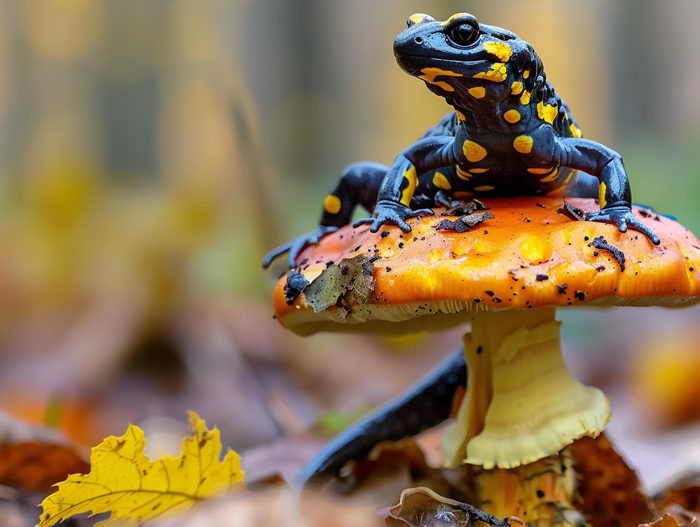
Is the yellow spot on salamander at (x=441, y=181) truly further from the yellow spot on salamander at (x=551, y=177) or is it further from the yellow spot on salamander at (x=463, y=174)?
the yellow spot on salamander at (x=551, y=177)

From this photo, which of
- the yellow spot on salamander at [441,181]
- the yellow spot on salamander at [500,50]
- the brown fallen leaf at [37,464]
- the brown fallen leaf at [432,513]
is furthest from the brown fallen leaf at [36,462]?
the yellow spot on salamander at [500,50]

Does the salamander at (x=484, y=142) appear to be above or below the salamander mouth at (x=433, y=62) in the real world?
below

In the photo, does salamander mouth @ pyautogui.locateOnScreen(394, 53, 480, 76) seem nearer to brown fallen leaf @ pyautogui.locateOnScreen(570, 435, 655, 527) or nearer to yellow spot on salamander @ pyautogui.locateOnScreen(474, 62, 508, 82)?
yellow spot on salamander @ pyautogui.locateOnScreen(474, 62, 508, 82)

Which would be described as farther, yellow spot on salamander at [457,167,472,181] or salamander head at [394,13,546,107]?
yellow spot on salamander at [457,167,472,181]

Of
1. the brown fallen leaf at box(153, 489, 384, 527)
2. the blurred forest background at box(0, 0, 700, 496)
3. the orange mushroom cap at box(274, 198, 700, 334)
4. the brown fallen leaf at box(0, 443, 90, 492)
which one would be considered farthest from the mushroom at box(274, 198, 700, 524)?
the blurred forest background at box(0, 0, 700, 496)

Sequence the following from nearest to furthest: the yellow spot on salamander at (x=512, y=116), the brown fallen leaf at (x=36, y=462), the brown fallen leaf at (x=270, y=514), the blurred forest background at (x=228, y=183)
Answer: the brown fallen leaf at (x=270, y=514), the yellow spot on salamander at (x=512, y=116), the brown fallen leaf at (x=36, y=462), the blurred forest background at (x=228, y=183)

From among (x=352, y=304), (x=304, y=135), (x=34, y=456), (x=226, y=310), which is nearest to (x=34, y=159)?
(x=226, y=310)
